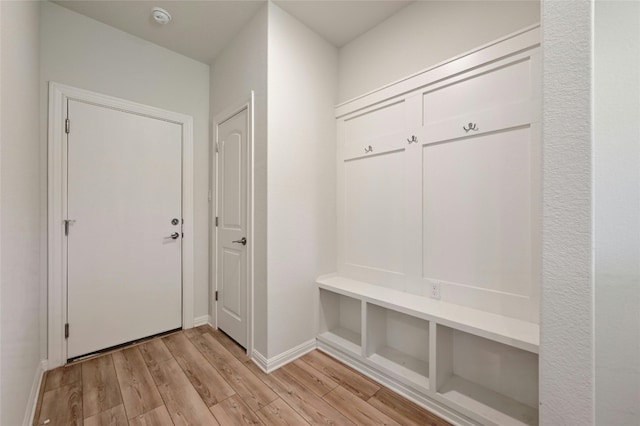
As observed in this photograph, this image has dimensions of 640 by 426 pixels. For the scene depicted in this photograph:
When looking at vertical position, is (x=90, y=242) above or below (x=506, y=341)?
above

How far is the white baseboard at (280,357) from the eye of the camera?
1866 millimetres

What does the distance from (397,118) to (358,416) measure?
2.00 m

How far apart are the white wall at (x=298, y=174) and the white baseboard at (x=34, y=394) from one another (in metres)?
1.31

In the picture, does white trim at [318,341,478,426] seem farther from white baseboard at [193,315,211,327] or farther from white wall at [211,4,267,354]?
white baseboard at [193,315,211,327]

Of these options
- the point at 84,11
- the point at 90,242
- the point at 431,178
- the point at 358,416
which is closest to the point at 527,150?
the point at 431,178

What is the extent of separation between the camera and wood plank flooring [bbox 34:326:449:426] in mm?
1436

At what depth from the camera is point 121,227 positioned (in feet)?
7.18

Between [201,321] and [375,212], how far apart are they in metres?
2.11

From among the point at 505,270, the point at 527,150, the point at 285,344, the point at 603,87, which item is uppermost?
the point at 603,87

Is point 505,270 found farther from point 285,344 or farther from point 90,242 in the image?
point 90,242

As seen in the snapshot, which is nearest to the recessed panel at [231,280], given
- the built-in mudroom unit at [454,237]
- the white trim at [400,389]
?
the built-in mudroom unit at [454,237]

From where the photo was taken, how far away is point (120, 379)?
5.78 ft

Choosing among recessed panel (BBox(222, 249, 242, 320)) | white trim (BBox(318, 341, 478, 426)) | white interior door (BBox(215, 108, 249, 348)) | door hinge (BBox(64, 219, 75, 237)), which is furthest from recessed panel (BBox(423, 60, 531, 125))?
door hinge (BBox(64, 219, 75, 237))

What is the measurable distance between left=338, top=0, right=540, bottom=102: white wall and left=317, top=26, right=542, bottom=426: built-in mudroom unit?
0.10 meters
